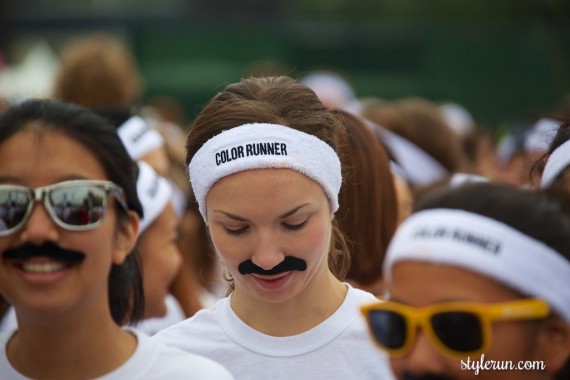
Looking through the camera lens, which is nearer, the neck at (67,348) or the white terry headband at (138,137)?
the neck at (67,348)

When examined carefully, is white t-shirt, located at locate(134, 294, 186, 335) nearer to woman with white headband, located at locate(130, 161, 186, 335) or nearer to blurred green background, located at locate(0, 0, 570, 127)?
woman with white headband, located at locate(130, 161, 186, 335)

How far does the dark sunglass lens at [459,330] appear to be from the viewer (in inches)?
108

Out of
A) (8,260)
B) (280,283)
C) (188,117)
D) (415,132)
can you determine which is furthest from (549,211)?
(188,117)

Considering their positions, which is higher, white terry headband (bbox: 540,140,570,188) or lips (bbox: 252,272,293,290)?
white terry headband (bbox: 540,140,570,188)

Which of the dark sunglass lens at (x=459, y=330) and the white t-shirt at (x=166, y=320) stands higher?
the dark sunglass lens at (x=459, y=330)

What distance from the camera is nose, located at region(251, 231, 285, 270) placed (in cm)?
381

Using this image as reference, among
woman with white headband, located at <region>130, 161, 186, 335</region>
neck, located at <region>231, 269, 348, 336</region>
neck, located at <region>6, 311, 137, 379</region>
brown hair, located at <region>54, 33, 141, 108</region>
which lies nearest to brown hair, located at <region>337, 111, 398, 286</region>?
neck, located at <region>231, 269, 348, 336</region>

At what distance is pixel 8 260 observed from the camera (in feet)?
11.3

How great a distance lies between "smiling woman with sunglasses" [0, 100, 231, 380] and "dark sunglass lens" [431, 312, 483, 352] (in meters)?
0.94

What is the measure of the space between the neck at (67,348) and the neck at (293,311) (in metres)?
0.64

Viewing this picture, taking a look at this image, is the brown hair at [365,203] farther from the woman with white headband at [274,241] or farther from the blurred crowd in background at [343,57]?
the blurred crowd in background at [343,57]

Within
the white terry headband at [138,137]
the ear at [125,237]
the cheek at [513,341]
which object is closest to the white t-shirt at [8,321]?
the ear at [125,237]

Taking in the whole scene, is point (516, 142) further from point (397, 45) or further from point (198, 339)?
point (397, 45)

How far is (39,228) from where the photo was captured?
3.37m
